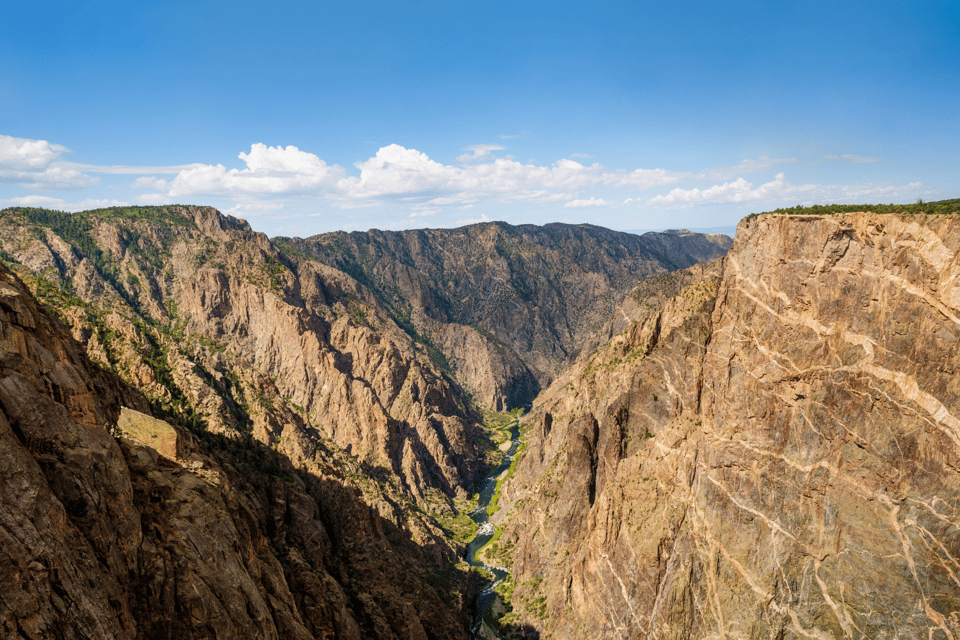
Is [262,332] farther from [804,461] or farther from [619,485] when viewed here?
[804,461]

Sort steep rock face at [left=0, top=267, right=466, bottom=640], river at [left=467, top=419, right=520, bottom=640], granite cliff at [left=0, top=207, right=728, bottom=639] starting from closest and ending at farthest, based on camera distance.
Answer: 1. steep rock face at [left=0, top=267, right=466, bottom=640]
2. granite cliff at [left=0, top=207, right=728, bottom=639]
3. river at [left=467, top=419, right=520, bottom=640]

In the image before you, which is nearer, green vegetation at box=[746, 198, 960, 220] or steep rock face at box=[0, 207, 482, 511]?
green vegetation at box=[746, 198, 960, 220]

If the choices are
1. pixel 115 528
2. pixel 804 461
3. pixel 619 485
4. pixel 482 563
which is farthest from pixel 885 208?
pixel 482 563

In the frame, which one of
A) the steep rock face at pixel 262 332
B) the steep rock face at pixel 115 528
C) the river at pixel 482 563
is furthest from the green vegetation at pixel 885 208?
the steep rock face at pixel 262 332

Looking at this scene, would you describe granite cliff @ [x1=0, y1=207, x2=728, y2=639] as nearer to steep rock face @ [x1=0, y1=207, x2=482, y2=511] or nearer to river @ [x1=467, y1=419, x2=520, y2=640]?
steep rock face @ [x1=0, y1=207, x2=482, y2=511]

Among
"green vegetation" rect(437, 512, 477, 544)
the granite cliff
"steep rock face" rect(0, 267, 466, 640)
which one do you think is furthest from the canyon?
"green vegetation" rect(437, 512, 477, 544)

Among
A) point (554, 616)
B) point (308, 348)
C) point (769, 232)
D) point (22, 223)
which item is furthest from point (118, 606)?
point (22, 223)
